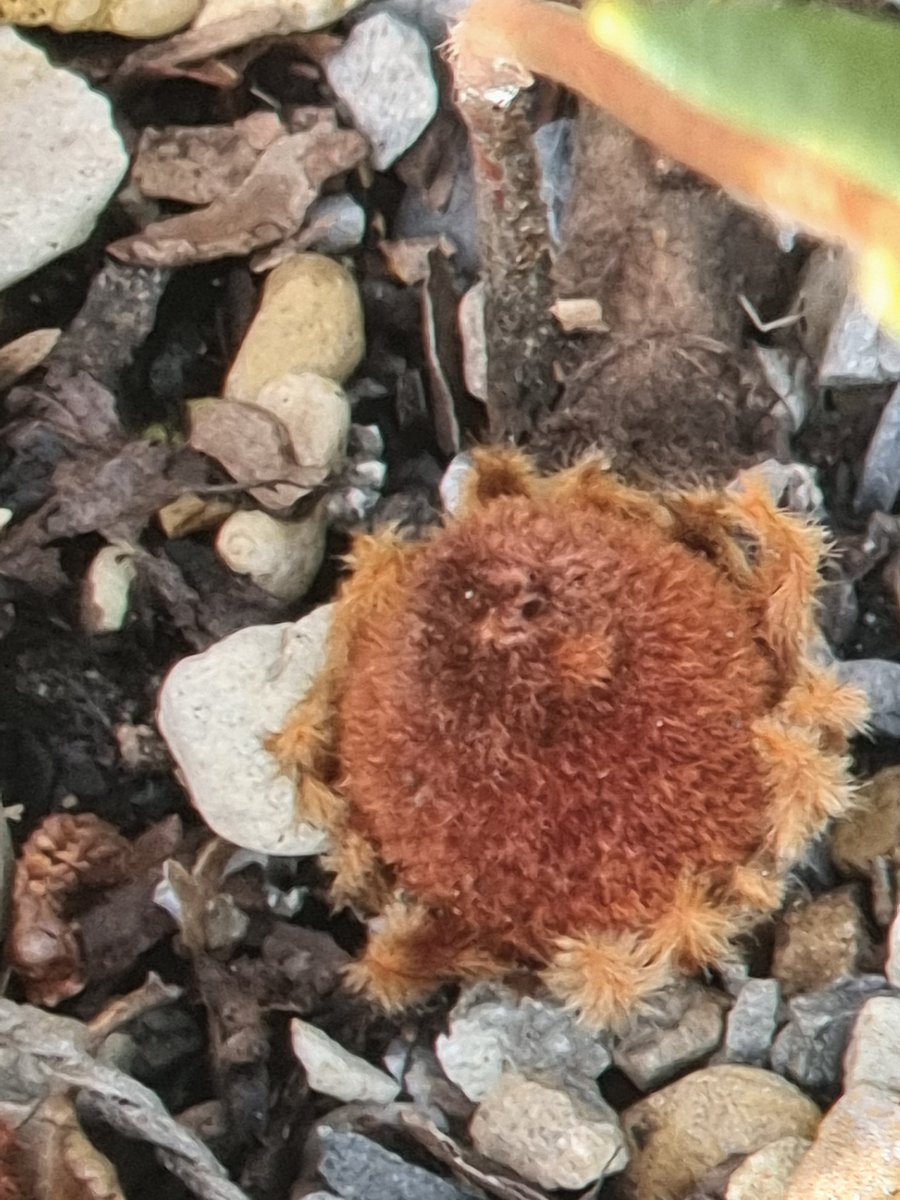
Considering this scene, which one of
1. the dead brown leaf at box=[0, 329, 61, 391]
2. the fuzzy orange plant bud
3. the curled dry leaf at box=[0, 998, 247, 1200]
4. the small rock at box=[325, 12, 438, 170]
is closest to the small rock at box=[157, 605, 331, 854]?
the fuzzy orange plant bud

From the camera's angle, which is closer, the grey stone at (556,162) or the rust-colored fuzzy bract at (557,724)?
the rust-colored fuzzy bract at (557,724)

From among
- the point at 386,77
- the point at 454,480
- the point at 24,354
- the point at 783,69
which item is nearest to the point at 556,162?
the point at 386,77

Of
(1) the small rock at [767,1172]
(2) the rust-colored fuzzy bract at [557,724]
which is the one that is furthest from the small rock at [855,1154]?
(2) the rust-colored fuzzy bract at [557,724]

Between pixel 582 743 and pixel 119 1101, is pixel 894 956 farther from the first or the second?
pixel 119 1101

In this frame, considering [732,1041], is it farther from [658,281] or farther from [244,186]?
[244,186]

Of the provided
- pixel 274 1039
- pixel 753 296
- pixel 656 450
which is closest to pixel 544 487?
pixel 656 450

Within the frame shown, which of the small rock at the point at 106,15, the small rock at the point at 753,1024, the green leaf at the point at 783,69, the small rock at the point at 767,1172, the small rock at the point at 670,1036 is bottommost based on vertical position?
the small rock at the point at 670,1036

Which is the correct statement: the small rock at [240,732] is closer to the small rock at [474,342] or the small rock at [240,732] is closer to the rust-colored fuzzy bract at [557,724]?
the rust-colored fuzzy bract at [557,724]
